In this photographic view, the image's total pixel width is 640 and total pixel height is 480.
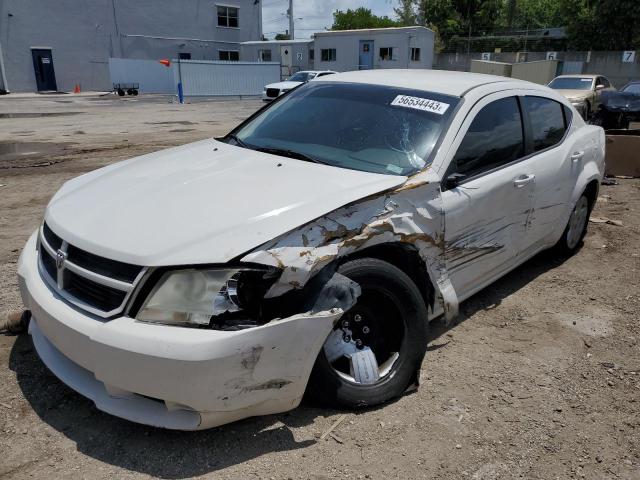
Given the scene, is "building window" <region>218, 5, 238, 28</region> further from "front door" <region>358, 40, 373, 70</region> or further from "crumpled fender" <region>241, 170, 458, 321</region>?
"crumpled fender" <region>241, 170, 458, 321</region>

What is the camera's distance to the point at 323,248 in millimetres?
2395

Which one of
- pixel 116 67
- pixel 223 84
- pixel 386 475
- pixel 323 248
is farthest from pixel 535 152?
pixel 116 67

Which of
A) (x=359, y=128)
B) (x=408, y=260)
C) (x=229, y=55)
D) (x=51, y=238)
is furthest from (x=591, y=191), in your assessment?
(x=229, y=55)

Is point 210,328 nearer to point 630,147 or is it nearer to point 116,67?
point 630,147

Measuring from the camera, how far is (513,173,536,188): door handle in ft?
11.9

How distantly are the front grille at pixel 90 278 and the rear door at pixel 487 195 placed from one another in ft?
5.70

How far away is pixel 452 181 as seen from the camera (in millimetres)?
3070

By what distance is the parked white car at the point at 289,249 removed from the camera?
219 cm

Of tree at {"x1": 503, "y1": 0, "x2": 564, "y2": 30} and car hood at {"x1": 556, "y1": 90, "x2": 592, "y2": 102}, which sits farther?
tree at {"x1": 503, "y1": 0, "x2": 564, "y2": 30}

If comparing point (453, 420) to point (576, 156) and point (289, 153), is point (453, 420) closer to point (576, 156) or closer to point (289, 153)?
point (289, 153)

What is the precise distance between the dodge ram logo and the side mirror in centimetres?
201

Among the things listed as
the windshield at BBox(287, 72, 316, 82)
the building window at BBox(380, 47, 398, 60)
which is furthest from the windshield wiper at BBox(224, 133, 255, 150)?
the building window at BBox(380, 47, 398, 60)

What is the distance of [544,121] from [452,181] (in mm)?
1685

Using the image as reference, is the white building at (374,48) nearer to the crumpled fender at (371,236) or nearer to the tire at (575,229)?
the tire at (575,229)
